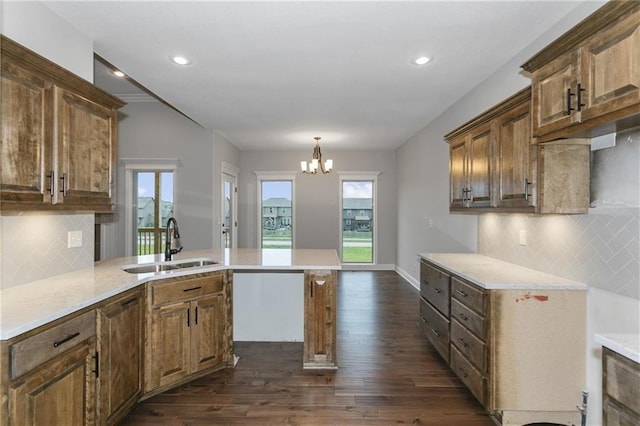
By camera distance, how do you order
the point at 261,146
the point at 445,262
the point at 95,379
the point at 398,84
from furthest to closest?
the point at 261,146, the point at 398,84, the point at 445,262, the point at 95,379

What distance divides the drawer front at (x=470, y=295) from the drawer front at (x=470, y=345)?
0.21 m

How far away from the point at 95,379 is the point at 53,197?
1.06 meters

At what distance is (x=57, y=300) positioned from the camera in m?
1.85

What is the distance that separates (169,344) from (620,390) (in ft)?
8.89

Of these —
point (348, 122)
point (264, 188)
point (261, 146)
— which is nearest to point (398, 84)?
point (348, 122)

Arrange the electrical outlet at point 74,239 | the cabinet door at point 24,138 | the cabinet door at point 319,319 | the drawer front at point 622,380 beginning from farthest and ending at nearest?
the cabinet door at point 319,319
the electrical outlet at point 74,239
the cabinet door at point 24,138
the drawer front at point 622,380

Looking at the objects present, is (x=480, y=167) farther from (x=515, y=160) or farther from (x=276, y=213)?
(x=276, y=213)

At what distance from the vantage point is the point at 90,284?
2.24 m

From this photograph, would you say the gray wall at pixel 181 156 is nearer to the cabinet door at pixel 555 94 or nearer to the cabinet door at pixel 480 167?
the cabinet door at pixel 480 167

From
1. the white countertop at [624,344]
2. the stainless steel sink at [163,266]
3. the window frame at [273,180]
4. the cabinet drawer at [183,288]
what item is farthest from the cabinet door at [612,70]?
the window frame at [273,180]

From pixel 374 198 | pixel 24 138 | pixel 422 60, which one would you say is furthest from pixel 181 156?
pixel 374 198

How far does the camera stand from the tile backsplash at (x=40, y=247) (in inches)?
81.5

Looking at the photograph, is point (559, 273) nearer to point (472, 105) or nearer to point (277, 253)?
point (472, 105)

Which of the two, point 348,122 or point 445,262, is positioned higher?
point 348,122
